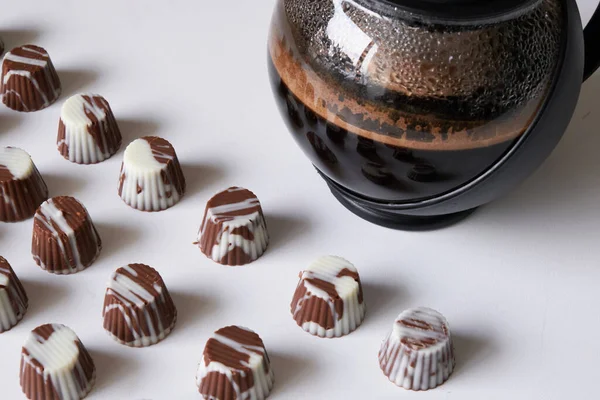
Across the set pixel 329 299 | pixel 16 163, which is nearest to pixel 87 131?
pixel 16 163

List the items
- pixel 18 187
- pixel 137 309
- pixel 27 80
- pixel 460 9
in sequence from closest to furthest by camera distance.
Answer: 1. pixel 460 9
2. pixel 137 309
3. pixel 18 187
4. pixel 27 80

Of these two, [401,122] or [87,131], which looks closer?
[401,122]

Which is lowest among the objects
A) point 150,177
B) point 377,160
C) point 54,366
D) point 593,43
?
point 54,366

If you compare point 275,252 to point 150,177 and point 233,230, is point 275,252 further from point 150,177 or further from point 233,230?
point 150,177

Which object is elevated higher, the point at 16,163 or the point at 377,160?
the point at 377,160

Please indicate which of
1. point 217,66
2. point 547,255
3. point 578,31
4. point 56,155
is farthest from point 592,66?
point 56,155

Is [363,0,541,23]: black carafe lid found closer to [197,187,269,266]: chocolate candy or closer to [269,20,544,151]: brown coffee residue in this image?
[269,20,544,151]: brown coffee residue
